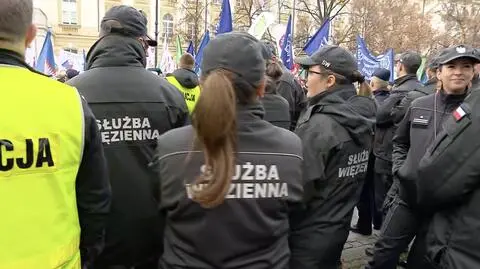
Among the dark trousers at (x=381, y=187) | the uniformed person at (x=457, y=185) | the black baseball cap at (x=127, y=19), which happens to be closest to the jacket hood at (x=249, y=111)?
the uniformed person at (x=457, y=185)

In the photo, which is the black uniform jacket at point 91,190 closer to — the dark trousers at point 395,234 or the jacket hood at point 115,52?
the jacket hood at point 115,52

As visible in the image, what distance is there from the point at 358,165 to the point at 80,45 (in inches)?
1702

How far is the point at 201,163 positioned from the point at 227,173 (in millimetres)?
147

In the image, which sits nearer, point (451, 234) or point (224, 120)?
point (224, 120)

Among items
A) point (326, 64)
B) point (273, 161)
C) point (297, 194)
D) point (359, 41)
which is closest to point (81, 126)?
point (273, 161)

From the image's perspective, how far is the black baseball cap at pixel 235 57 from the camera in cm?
207

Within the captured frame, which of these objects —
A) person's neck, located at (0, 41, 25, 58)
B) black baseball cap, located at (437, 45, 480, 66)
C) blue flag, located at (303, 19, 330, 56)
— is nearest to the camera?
person's neck, located at (0, 41, 25, 58)

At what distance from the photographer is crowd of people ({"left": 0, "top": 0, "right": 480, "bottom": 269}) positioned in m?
1.80

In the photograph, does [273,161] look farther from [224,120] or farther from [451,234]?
[451,234]

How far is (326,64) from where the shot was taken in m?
3.24

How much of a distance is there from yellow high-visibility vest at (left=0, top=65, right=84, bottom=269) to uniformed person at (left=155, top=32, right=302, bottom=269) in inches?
17.1

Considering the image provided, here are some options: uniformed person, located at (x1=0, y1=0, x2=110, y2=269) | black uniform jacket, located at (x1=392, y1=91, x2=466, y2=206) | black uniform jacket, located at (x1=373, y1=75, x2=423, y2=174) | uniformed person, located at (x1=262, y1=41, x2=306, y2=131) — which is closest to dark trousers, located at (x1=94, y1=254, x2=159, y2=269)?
uniformed person, located at (x1=0, y1=0, x2=110, y2=269)

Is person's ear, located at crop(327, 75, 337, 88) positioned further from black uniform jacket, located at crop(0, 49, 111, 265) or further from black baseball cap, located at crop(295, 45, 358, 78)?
black uniform jacket, located at crop(0, 49, 111, 265)

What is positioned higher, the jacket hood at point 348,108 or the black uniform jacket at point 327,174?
the jacket hood at point 348,108
